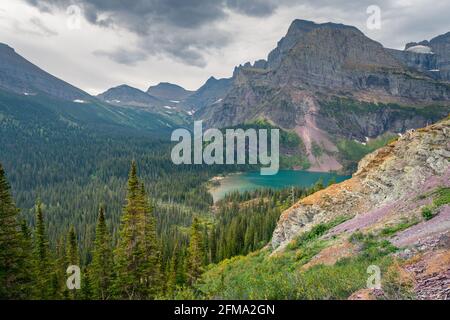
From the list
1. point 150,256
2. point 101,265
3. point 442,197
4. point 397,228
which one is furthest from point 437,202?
point 101,265

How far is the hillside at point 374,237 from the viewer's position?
13031mm

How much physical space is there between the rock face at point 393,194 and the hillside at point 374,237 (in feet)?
0.28

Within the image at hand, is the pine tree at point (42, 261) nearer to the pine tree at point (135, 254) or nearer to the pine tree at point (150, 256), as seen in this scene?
the pine tree at point (135, 254)

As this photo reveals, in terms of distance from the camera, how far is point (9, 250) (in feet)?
87.9

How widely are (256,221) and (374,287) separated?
85351mm

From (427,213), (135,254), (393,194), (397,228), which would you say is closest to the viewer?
(427,213)

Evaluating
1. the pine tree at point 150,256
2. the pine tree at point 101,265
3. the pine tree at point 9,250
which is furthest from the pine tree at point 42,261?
the pine tree at point 150,256

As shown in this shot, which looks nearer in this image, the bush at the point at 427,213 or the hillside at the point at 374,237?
the hillside at the point at 374,237

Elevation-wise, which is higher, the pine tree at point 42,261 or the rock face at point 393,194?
the rock face at point 393,194

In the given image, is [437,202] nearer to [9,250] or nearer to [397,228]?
[397,228]

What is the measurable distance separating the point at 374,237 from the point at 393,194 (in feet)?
35.1
